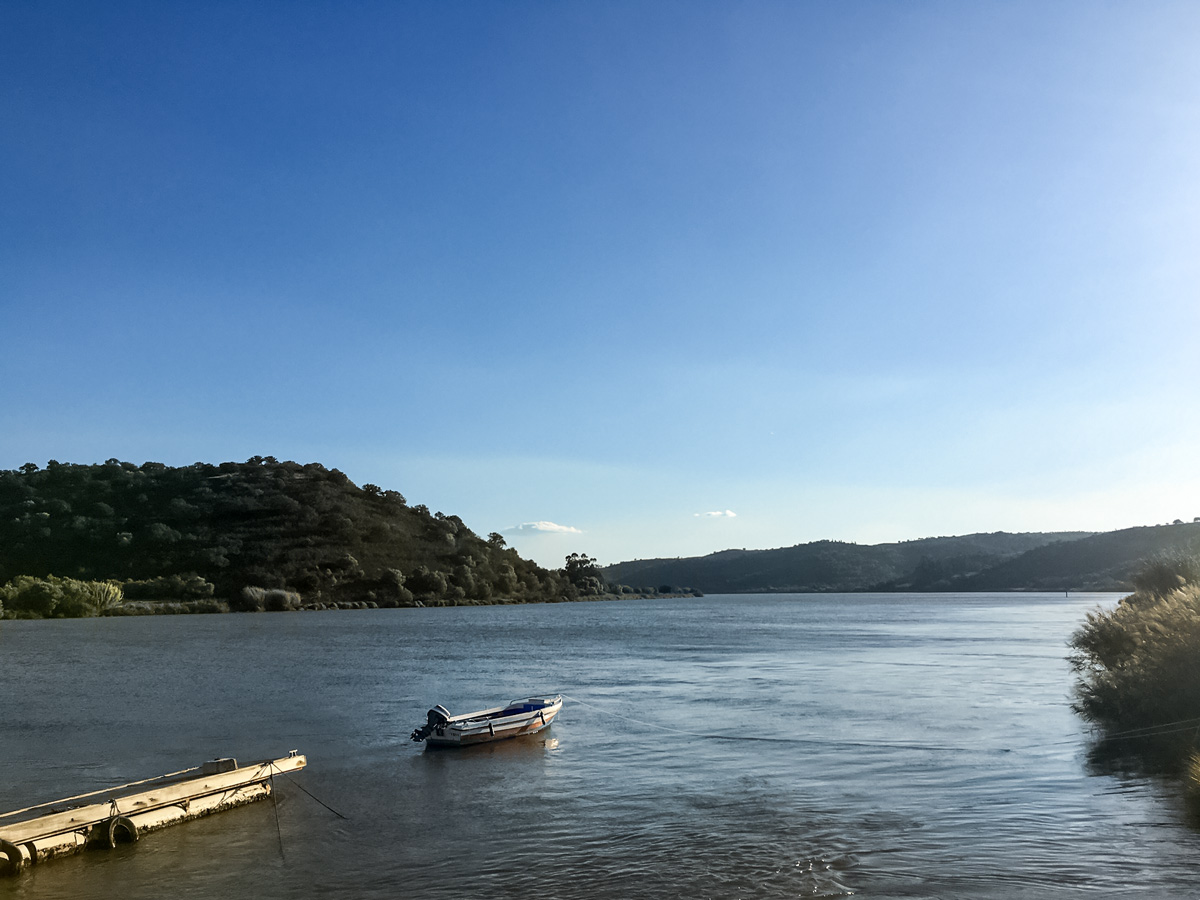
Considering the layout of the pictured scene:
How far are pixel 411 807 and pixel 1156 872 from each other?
45.2ft

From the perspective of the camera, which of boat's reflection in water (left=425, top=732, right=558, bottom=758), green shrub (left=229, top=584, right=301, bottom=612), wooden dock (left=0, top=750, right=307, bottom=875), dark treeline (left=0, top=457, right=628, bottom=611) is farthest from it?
green shrub (left=229, top=584, right=301, bottom=612)

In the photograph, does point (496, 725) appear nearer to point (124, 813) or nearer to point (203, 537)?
point (124, 813)

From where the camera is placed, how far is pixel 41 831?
14.6 metres

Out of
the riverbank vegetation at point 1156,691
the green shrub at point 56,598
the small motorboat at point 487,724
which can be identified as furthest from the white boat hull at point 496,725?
the green shrub at point 56,598

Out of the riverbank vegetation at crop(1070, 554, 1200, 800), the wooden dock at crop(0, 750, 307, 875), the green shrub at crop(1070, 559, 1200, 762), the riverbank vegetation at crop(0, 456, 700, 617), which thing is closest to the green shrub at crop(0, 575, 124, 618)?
the riverbank vegetation at crop(0, 456, 700, 617)

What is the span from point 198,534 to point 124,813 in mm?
162106

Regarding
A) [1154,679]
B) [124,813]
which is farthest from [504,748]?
Answer: [1154,679]

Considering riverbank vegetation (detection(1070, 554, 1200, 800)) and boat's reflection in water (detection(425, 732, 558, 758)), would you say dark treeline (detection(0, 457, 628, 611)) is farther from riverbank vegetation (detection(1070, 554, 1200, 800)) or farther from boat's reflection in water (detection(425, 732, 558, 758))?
riverbank vegetation (detection(1070, 554, 1200, 800))

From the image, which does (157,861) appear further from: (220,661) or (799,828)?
(220,661)

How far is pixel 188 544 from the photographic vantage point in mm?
160375

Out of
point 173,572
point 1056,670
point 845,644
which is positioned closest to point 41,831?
point 1056,670

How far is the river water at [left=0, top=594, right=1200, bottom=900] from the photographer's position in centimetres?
1385

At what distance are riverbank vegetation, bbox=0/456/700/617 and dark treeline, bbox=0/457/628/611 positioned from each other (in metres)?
0.23

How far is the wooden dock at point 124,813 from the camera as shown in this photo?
14414 mm
